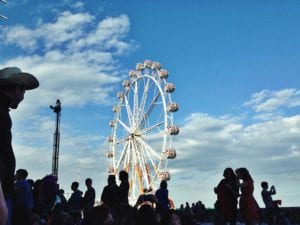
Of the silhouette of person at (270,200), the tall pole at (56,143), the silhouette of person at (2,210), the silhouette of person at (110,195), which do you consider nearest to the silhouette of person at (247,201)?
the silhouette of person at (110,195)

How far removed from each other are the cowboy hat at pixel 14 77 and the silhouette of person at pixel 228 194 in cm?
661

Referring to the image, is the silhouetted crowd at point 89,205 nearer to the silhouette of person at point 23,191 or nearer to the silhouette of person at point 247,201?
the silhouette of person at point 23,191

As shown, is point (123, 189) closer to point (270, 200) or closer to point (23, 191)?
point (23, 191)

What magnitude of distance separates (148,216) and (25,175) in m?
2.80

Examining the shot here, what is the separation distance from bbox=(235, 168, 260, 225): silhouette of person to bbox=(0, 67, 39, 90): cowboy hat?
670 centimetres

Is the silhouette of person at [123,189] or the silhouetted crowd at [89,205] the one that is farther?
the silhouette of person at [123,189]

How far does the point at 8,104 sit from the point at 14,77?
21 centimetres

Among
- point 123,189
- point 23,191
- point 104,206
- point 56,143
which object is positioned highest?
point 56,143

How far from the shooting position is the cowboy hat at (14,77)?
120 inches

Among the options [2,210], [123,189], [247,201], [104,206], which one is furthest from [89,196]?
[2,210]

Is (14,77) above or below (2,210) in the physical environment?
above

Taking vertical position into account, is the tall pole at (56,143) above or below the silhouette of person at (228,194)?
above

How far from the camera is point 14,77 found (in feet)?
10.1

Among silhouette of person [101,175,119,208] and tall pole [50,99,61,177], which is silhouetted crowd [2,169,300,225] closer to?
silhouette of person [101,175,119,208]
